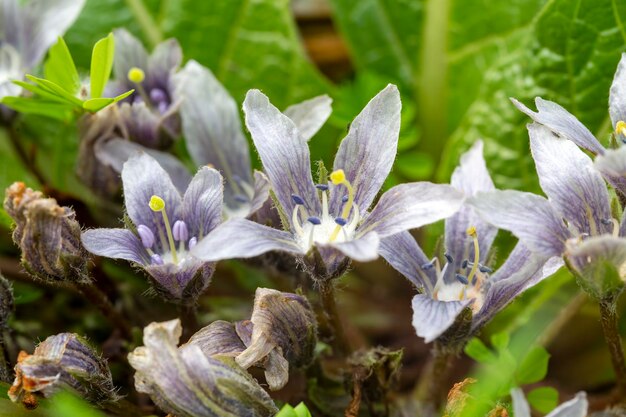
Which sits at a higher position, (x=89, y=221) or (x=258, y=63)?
(x=258, y=63)

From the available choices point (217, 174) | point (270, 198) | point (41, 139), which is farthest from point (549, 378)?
point (41, 139)

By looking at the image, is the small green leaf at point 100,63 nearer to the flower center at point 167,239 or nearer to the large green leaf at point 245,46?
the flower center at point 167,239

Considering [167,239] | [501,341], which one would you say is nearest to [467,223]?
[501,341]

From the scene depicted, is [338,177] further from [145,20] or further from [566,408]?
[145,20]

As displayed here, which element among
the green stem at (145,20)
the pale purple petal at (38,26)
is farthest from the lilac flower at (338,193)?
the green stem at (145,20)

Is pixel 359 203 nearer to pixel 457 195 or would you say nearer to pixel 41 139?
pixel 457 195

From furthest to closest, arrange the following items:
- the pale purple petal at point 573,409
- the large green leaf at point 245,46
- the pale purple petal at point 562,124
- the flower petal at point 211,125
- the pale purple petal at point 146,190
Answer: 1. the large green leaf at point 245,46
2. the flower petal at point 211,125
3. the pale purple petal at point 146,190
4. the pale purple petal at point 562,124
5. the pale purple petal at point 573,409

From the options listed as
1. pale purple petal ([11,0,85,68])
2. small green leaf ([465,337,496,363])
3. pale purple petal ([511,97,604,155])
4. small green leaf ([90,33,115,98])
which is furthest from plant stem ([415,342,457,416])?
pale purple petal ([11,0,85,68])
